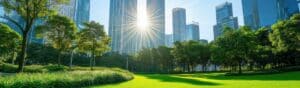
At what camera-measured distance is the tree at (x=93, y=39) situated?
4600 cm

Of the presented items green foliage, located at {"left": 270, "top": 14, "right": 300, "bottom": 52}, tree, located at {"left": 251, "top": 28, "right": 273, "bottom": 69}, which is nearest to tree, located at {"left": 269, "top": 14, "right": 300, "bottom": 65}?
green foliage, located at {"left": 270, "top": 14, "right": 300, "bottom": 52}

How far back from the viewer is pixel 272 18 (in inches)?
7259

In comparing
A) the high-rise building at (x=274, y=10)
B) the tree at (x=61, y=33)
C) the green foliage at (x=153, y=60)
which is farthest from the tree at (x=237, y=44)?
the high-rise building at (x=274, y=10)

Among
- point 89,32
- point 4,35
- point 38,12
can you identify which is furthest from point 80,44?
point 38,12

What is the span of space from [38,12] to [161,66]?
7911cm

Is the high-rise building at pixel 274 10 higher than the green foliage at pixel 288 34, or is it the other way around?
the high-rise building at pixel 274 10

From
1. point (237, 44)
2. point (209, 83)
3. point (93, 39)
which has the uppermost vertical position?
point (93, 39)

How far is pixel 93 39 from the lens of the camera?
151ft

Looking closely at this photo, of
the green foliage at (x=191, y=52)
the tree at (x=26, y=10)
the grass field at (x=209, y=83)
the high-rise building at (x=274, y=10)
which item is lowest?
the grass field at (x=209, y=83)

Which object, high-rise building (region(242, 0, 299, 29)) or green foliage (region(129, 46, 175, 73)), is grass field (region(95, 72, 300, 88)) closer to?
green foliage (region(129, 46, 175, 73))

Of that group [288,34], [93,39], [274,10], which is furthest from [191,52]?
[274,10]

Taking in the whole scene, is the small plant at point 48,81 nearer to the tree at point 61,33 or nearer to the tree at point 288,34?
the tree at point 61,33

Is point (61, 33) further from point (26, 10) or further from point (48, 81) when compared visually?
point (48, 81)

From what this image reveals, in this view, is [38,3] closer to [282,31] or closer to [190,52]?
[282,31]
